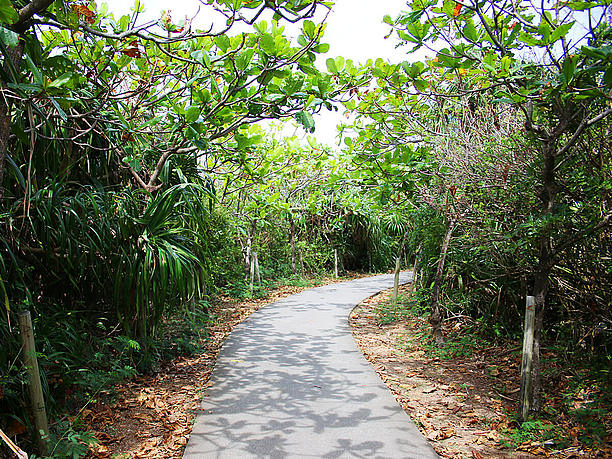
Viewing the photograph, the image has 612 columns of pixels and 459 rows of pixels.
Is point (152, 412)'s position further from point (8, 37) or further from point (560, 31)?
point (560, 31)

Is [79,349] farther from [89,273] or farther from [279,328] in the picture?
[279,328]

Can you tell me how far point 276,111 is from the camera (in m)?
3.77

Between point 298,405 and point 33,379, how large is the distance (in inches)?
86.8

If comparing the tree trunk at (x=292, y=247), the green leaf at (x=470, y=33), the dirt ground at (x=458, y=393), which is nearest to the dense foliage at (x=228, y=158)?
the green leaf at (x=470, y=33)

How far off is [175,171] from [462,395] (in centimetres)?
406

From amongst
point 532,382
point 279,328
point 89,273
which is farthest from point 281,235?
point 532,382

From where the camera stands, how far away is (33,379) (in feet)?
9.18

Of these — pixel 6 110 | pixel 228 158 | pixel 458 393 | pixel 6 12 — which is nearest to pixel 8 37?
pixel 6 12

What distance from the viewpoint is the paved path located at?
321cm

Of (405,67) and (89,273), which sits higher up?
(405,67)

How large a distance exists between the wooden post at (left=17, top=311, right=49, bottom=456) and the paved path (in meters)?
0.95

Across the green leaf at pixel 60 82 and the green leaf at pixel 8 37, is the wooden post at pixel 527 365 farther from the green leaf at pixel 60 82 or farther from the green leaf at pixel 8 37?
the green leaf at pixel 8 37

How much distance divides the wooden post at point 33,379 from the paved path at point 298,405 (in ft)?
3.13

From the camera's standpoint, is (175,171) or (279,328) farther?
(279,328)
